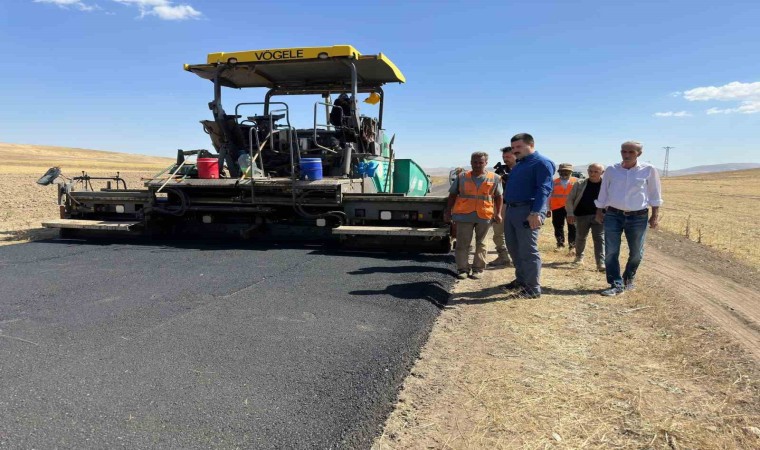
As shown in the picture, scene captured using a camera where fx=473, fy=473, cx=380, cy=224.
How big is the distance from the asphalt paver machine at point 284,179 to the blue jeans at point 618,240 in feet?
7.01

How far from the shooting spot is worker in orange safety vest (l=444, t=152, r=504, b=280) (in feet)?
18.4

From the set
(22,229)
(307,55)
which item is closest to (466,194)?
(307,55)

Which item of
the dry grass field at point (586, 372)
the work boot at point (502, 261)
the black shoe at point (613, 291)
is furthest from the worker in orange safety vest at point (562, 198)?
the black shoe at point (613, 291)

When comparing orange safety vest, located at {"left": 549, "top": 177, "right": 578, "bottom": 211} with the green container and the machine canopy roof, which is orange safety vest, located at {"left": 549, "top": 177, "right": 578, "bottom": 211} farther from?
the machine canopy roof

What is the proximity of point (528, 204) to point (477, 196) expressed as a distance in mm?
772

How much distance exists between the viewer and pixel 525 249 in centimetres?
496

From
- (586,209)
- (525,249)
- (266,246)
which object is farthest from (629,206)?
(266,246)

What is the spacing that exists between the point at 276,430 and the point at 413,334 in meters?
1.56

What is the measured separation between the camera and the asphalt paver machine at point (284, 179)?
6918mm

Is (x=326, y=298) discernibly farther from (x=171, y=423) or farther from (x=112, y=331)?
(x=171, y=423)

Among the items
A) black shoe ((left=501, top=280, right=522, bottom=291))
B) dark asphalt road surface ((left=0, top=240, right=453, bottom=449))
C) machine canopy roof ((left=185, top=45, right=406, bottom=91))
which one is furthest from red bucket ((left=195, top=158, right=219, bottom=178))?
black shoe ((left=501, top=280, right=522, bottom=291))

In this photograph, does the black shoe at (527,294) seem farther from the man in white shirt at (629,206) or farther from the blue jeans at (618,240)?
the blue jeans at (618,240)

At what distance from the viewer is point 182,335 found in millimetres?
3494

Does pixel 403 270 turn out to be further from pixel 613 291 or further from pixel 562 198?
pixel 562 198
